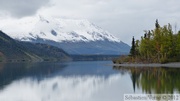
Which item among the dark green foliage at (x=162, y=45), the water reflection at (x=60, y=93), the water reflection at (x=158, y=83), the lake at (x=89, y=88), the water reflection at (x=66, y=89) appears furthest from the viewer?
the dark green foliage at (x=162, y=45)

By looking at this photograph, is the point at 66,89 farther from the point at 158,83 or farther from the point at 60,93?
the point at 158,83

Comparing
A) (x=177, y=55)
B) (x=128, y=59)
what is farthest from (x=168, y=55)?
(x=128, y=59)

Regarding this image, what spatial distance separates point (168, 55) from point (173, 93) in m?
113

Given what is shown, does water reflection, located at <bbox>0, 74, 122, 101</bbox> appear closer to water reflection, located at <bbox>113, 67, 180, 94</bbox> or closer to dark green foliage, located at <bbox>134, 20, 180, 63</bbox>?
water reflection, located at <bbox>113, 67, 180, 94</bbox>

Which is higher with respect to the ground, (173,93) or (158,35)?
(158,35)

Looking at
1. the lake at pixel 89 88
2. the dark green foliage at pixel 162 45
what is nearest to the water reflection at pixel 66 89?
the lake at pixel 89 88

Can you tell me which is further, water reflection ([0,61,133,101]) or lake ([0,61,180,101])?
lake ([0,61,180,101])

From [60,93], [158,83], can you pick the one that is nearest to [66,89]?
[60,93]

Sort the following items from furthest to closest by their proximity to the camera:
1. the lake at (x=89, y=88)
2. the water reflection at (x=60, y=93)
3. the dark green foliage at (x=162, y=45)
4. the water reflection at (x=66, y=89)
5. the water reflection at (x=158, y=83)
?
the dark green foliage at (x=162, y=45)
the water reflection at (x=158, y=83)
the lake at (x=89, y=88)
the water reflection at (x=66, y=89)
the water reflection at (x=60, y=93)

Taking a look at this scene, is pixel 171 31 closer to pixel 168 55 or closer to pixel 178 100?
pixel 168 55

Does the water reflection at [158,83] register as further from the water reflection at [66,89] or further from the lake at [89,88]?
the water reflection at [66,89]

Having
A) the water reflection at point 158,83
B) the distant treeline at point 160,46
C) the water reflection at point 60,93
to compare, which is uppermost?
the distant treeline at point 160,46

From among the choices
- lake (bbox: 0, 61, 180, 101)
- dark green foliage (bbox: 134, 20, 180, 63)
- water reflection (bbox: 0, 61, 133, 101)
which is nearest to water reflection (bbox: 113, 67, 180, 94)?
lake (bbox: 0, 61, 180, 101)

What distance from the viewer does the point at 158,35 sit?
157125 mm
